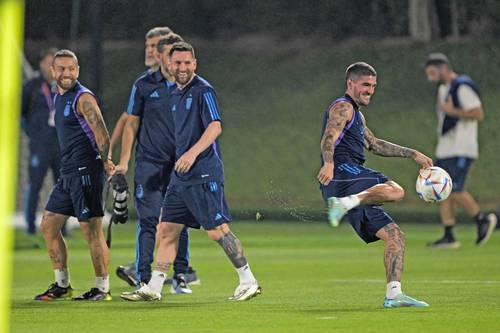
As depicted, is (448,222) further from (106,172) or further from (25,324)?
(25,324)

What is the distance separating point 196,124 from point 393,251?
6.55 feet

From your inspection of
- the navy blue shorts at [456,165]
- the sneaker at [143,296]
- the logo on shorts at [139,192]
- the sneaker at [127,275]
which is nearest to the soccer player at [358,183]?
the sneaker at [143,296]

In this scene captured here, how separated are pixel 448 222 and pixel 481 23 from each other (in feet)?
59.3

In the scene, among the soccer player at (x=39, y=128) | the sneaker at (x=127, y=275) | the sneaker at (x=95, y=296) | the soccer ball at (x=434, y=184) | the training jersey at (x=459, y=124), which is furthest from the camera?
the soccer player at (x=39, y=128)

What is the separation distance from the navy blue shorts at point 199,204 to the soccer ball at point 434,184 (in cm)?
166

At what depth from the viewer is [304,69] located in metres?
42.7

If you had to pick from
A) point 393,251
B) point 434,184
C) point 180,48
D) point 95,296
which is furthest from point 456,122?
point 393,251

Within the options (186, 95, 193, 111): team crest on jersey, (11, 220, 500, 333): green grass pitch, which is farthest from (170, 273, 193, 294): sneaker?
(186, 95, 193, 111): team crest on jersey

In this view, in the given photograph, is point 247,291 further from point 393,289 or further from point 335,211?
point 393,289

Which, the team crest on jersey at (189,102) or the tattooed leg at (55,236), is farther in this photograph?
the tattooed leg at (55,236)

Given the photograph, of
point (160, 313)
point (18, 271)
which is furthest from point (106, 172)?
point (18, 271)

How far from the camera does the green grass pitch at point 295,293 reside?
9.85 meters

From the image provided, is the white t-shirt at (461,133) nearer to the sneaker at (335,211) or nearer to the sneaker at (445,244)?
the sneaker at (445,244)

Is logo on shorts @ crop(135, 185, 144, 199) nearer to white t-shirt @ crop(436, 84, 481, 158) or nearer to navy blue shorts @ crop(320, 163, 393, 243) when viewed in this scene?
navy blue shorts @ crop(320, 163, 393, 243)
